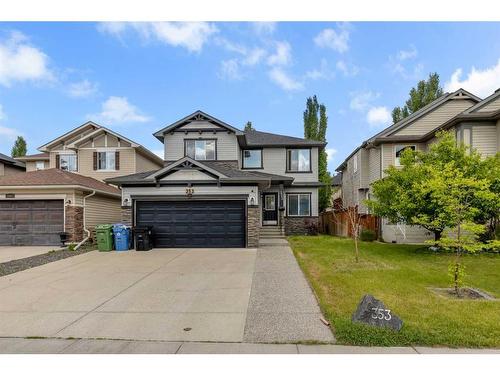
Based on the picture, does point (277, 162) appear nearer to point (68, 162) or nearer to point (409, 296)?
point (68, 162)

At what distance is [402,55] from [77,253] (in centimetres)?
1540

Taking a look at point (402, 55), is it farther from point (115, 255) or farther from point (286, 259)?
point (115, 255)

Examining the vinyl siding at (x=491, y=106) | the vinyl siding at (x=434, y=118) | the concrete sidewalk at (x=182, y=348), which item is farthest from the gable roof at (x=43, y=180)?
the vinyl siding at (x=491, y=106)

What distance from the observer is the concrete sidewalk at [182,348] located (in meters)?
3.70

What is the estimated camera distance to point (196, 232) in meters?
13.3

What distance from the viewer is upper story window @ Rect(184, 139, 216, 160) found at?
A: 17859 mm

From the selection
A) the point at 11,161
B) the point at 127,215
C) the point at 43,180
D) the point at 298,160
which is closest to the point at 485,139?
the point at 298,160

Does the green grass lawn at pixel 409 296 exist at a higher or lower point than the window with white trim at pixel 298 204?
lower

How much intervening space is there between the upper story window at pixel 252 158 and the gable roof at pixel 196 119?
3.12 m

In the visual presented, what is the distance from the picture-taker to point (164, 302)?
5758mm

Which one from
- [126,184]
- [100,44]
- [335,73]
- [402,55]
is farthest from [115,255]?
[402,55]

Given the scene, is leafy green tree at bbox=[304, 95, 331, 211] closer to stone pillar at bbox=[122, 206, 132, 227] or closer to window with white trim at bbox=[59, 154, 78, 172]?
window with white trim at bbox=[59, 154, 78, 172]

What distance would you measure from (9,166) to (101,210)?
13.3 m

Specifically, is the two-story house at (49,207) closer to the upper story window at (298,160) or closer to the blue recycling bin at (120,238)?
the blue recycling bin at (120,238)
